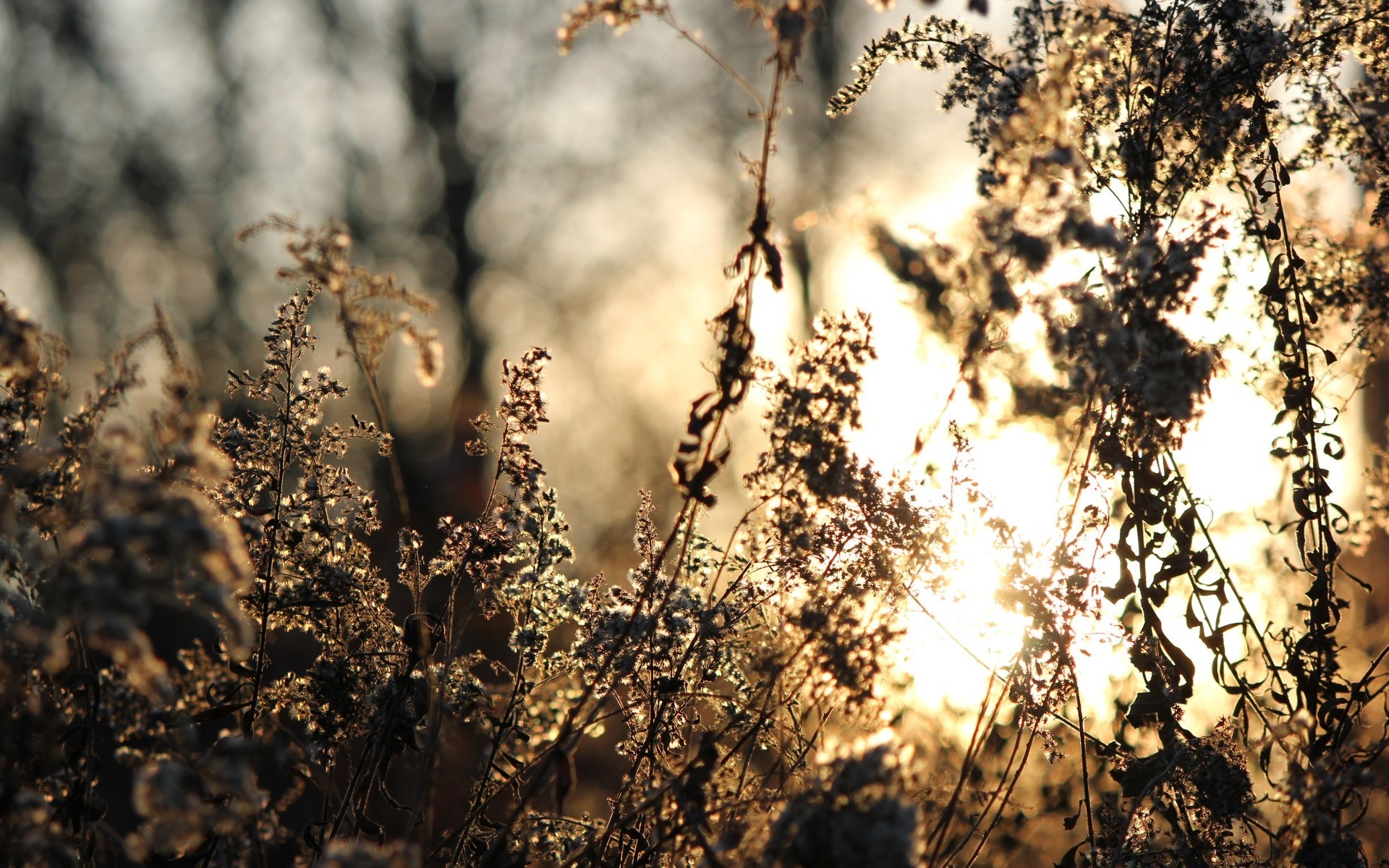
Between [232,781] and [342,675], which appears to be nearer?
[232,781]

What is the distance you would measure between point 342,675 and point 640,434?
1352cm

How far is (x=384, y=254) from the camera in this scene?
17.6 m

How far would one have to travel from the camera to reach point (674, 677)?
2291 mm

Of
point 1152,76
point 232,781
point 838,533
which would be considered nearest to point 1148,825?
point 838,533

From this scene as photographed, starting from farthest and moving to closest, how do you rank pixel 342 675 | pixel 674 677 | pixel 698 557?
pixel 698 557 → pixel 342 675 → pixel 674 677

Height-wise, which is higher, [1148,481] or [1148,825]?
[1148,481]

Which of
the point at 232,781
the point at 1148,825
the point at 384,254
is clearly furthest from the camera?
the point at 384,254

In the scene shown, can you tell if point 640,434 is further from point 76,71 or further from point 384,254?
point 76,71

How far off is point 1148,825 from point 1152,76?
1.89 metres

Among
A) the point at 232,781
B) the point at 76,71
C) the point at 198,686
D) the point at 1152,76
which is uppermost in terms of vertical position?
the point at 76,71

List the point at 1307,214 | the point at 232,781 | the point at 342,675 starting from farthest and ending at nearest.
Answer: the point at 1307,214, the point at 342,675, the point at 232,781

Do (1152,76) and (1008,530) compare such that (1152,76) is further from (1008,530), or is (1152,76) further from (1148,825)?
(1148,825)

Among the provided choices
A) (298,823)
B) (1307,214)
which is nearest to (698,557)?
(1307,214)

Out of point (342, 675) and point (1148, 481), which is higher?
point (1148, 481)
